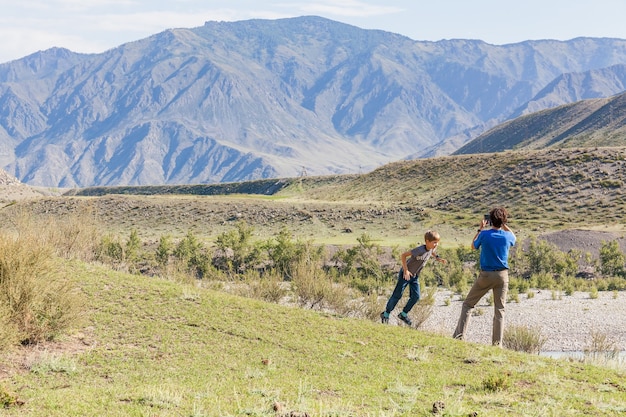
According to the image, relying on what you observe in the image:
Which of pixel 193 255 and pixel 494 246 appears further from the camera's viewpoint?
pixel 193 255

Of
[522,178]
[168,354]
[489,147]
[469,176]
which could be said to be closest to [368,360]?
[168,354]

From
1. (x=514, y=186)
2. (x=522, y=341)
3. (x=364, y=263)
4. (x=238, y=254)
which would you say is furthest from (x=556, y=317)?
(x=514, y=186)

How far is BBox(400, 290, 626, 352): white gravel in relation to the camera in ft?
68.3

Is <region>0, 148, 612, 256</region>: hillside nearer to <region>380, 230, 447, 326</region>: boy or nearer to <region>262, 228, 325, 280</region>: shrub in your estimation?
<region>262, 228, 325, 280</region>: shrub

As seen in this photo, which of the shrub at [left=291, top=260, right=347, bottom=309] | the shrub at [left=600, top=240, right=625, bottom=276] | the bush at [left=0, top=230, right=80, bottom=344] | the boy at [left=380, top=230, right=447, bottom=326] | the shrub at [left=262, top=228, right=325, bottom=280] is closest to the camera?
A: the bush at [left=0, top=230, right=80, bottom=344]

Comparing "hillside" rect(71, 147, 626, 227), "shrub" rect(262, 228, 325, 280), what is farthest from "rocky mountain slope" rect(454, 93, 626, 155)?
"shrub" rect(262, 228, 325, 280)

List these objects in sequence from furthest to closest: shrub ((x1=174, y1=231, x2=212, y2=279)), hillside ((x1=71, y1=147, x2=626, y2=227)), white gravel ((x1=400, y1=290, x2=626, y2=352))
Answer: hillside ((x1=71, y1=147, x2=626, y2=227)) → shrub ((x1=174, y1=231, x2=212, y2=279)) → white gravel ((x1=400, y1=290, x2=626, y2=352))

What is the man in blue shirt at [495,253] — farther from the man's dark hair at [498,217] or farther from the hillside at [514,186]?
the hillside at [514,186]

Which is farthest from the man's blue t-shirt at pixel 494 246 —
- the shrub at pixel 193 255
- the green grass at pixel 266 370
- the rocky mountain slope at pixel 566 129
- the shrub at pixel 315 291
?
the rocky mountain slope at pixel 566 129

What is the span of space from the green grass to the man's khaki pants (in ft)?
1.95

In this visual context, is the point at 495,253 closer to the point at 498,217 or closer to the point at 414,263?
the point at 498,217

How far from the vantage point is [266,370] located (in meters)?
10.1

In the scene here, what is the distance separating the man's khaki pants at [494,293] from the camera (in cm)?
1234

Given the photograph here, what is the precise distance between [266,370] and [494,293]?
16.2ft
